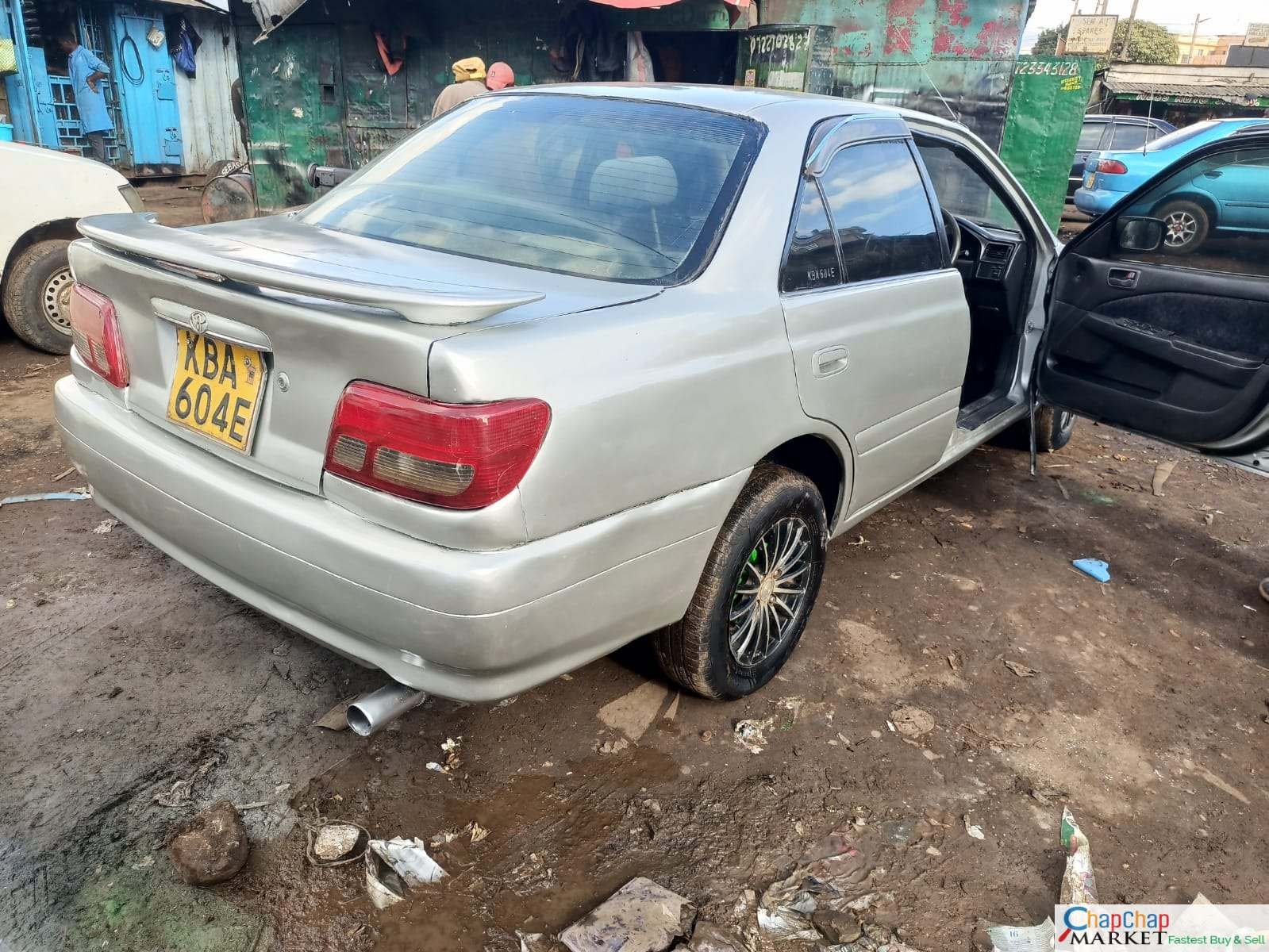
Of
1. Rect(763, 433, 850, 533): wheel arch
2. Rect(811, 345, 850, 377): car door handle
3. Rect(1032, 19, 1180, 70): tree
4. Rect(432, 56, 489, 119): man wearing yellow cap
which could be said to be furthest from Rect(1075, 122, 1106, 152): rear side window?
Rect(1032, 19, 1180, 70): tree

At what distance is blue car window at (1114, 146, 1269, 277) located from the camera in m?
3.26

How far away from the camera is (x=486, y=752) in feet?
8.17

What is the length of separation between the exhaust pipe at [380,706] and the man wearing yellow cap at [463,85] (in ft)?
20.0

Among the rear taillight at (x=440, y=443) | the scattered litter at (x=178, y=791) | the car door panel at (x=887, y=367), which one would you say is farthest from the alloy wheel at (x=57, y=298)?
the car door panel at (x=887, y=367)

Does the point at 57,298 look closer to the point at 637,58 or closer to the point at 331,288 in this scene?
the point at 331,288

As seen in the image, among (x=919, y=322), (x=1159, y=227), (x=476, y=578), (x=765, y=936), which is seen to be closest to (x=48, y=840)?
(x=476, y=578)

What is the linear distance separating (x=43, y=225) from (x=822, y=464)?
16.1 ft

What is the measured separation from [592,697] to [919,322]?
1628 mm

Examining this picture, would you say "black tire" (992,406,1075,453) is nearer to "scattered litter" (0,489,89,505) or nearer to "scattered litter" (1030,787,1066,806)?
"scattered litter" (1030,787,1066,806)

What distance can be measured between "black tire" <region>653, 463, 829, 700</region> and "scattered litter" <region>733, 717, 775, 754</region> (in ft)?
0.29

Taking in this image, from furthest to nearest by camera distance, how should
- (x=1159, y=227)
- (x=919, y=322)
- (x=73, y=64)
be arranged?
(x=73, y=64)
(x=1159, y=227)
(x=919, y=322)

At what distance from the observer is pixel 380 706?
1982 millimetres

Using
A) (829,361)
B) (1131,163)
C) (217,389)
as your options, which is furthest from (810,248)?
(1131,163)

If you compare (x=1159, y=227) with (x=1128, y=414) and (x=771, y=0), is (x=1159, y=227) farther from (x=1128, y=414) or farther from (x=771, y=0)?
(x=771, y=0)
